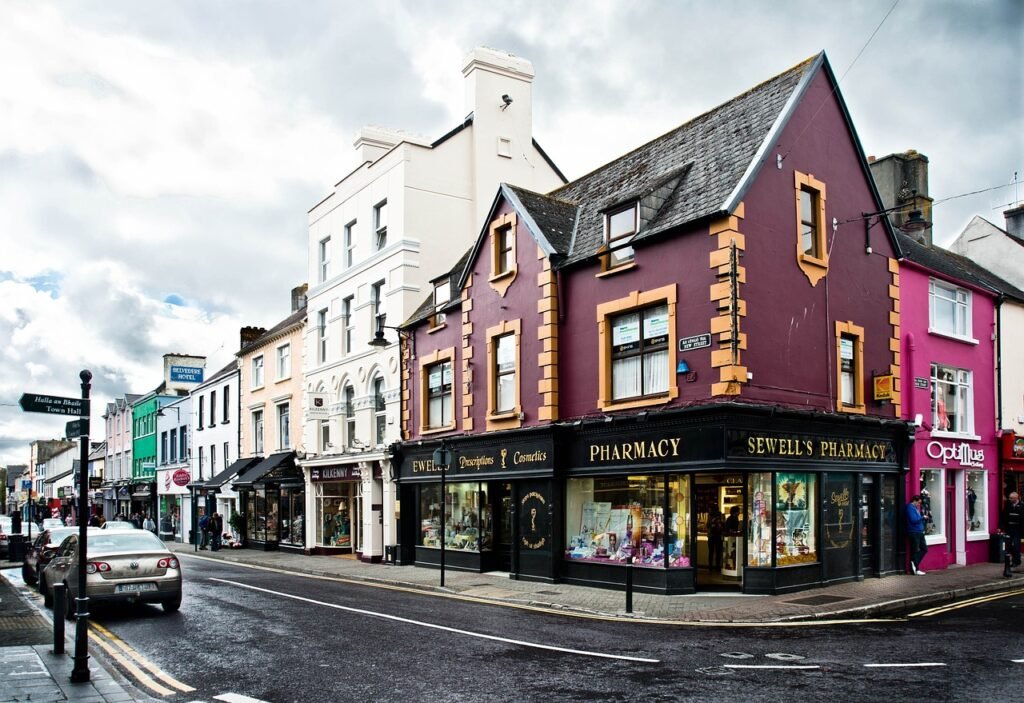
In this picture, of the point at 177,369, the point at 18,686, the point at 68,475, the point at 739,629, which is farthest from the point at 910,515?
the point at 68,475

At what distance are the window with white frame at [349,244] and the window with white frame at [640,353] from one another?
15129 millimetres

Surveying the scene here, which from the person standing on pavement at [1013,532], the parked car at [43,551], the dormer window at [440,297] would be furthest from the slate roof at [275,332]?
the person standing on pavement at [1013,532]

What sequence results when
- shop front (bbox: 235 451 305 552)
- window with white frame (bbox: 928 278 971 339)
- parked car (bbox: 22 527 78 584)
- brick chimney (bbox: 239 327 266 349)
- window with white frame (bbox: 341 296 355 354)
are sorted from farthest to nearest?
brick chimney (bbox: 239 327 266 349) < shop front (bbox: 235 451 305 552) < window with white frame (bbox: 341 296 355 354) < window with white frame (bbox: 928 278 971 339) < parked car (bbox: 22 527 78 584)

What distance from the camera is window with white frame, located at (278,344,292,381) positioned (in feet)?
119

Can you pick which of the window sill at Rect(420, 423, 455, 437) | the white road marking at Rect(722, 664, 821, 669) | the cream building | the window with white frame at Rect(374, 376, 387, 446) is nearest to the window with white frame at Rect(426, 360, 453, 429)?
the window sill at Rect(420, 423, 455, 437)

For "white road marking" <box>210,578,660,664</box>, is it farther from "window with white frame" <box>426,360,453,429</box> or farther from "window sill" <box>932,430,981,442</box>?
"window sill" <box>932,430,981,442</box>

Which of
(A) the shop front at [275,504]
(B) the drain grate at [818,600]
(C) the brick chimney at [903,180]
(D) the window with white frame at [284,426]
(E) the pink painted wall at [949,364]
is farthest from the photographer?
(D) the window with white frame at [284,426]

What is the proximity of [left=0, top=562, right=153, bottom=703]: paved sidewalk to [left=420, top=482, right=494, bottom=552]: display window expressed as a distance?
1057 cm

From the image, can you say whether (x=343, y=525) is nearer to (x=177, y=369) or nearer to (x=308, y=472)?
(x=308, y=472)

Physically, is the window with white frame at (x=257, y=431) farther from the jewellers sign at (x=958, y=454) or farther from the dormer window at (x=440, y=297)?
the jewellers sign at (x=958, y=454)

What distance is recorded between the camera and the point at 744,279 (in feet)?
55.3

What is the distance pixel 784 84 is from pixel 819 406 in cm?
714

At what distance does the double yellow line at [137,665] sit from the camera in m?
9.30

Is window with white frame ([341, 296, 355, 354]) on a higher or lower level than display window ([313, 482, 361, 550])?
higher
